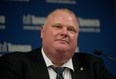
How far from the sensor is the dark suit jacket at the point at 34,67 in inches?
80.4

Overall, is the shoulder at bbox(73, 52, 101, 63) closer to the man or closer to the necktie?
the man

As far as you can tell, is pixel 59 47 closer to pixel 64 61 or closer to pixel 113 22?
Result: pixel 64 61

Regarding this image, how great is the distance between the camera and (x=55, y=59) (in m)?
2.26

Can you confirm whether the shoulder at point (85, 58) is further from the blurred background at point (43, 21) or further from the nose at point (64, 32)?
the blurred background at point (43, 21)

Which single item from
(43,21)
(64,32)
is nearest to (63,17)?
(64,32)

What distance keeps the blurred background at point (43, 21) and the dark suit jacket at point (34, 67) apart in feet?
3.15

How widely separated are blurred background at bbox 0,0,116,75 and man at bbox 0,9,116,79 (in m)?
0.91

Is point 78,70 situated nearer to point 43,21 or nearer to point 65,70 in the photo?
point 65,70

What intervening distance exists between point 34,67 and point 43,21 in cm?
124

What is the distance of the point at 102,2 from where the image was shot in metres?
3.51

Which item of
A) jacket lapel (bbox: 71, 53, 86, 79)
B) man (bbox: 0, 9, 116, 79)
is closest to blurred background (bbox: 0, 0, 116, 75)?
man (bbox: 0, 9, 116, 79)

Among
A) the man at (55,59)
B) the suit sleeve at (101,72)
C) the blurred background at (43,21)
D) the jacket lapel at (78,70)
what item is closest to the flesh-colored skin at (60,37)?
Answer: the man at (55,59)

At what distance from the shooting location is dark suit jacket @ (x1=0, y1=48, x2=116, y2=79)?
6.70ft

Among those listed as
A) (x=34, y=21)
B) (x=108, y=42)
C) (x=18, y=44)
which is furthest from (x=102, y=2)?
(x=18, y=44)
